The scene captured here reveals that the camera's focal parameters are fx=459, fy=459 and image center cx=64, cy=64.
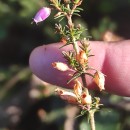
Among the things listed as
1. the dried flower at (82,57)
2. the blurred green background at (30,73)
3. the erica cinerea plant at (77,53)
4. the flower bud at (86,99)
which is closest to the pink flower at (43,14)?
the erica cinerea plant at (77,53)

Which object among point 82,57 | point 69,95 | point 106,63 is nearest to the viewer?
point 82,57

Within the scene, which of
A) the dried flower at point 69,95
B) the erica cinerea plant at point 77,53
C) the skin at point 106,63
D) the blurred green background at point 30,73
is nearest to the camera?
the erica cinerea plant at point 77,53

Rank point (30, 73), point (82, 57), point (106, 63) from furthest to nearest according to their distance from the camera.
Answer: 1. point (30, 73)
2. point (106, 63)
3. point (82, 57)

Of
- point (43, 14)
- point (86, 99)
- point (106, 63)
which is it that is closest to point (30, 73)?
point (106, 63)

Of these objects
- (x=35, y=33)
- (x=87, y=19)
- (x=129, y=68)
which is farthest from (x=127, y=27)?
(x=129, y=68)

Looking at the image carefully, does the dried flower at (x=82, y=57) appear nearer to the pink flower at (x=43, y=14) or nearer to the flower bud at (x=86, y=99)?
the flower bud at (x=86, y=99)

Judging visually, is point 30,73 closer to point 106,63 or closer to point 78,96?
point 106,63

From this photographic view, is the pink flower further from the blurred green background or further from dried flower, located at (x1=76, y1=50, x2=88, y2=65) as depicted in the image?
the blurred green background

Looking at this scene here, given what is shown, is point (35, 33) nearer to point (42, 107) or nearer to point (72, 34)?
point (42, 107)

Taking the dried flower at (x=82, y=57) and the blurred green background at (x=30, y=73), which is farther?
the blurred green background at (x=30, y=73)
